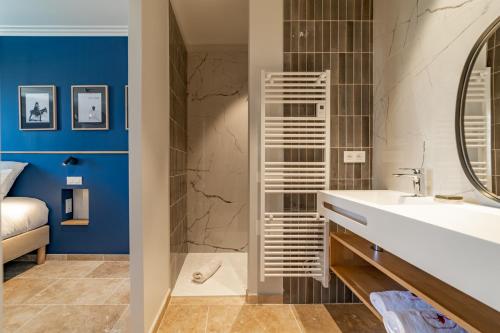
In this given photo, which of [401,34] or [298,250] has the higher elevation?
[401,34]

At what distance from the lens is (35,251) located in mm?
2871

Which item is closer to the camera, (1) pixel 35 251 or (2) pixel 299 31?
(2) pixel 299 31

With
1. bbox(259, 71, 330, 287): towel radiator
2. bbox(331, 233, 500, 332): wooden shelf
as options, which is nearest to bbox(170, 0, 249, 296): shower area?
bbox(259, 71, 330, 287): towel radiator

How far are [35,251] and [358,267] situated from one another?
11.1ft

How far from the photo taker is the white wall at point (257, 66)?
6.86ft

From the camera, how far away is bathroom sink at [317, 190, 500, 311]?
63cm

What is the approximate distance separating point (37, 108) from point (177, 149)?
1818mm

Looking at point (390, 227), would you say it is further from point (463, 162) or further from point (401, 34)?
point (401, 34)

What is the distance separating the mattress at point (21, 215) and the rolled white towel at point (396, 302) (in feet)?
10.4

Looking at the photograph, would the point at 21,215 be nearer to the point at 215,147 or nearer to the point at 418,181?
the point at 215,147

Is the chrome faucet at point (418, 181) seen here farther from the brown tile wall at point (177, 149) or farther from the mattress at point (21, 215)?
the mattress at point (21, 215)

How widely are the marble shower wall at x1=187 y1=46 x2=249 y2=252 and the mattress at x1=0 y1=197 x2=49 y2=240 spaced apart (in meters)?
1.59

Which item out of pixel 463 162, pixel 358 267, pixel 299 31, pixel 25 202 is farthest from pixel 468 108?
pixel 25 202

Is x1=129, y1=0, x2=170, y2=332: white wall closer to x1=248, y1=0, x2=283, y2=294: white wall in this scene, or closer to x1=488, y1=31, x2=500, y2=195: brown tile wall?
x1=248, y1=0, x2=283, y2=294: white wall
